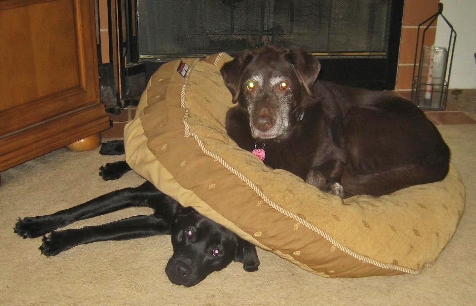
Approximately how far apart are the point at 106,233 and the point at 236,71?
781mm

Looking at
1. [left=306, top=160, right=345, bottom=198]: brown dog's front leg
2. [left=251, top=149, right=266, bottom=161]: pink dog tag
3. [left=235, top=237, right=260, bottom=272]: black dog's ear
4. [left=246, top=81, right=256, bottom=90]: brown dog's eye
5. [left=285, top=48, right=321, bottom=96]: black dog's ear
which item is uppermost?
[left=285, top=48, right=321, bottom=96]: black dog's ear

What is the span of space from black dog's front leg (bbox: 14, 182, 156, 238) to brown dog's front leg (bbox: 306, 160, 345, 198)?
584 millimetres

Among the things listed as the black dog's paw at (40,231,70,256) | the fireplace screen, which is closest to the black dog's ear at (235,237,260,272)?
the black dog's paw at (40,231,70,256)

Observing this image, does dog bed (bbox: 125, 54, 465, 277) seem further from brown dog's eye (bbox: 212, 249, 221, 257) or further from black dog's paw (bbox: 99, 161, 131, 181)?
black dog's paw (bbox: 99, 161, 131, 181)

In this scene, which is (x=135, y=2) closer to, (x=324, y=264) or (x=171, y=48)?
(x=171, y=48)

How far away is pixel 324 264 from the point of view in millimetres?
1773

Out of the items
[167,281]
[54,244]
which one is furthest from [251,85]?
[54,244]

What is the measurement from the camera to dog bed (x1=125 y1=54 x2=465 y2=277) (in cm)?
176

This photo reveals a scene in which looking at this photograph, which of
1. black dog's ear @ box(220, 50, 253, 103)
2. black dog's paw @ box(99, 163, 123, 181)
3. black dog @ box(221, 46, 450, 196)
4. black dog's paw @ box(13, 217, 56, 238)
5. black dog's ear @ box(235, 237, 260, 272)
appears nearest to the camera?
black dog's ear @ box(235, 237, 260, 272)

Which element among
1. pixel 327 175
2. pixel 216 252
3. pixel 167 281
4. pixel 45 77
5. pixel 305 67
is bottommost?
pixel 167 281

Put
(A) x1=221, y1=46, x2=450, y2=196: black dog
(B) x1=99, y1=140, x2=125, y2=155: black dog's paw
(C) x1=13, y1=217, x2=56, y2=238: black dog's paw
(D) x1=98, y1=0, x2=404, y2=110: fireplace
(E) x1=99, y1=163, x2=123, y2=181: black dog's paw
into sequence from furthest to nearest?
(D) x1=98, y1=0, x2=404, y2=110: fireplace
(B) x1=99, y1=140, x2=125, y2=155: black dog's paw
(E) x1=99, y1=163, x2=123, y2=181: black dog's paw
(A) x1=221, y1=46, x2=450, y2=196: black dog
(C) x1=13, y1=217, x2=56, y2=238: black dog's paw

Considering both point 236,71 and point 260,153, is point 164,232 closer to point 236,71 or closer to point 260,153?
point 260,153

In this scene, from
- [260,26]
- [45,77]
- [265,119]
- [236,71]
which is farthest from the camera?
[260,26]

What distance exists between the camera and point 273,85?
85.4 inches
